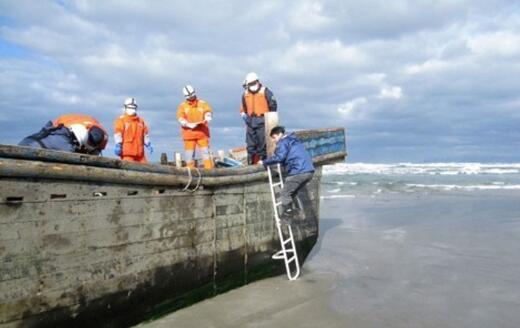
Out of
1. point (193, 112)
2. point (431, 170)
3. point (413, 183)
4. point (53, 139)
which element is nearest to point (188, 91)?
point (193, 112)

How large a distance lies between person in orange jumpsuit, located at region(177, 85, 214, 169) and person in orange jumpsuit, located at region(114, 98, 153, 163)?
0.93 m

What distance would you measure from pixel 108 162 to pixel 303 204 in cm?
504

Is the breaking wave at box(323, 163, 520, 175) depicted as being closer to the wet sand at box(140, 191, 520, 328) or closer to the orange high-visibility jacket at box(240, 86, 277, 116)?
the wet sand at box(140, 191, 520, 328)

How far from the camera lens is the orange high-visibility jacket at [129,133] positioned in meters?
8.52

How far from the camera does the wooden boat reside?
4590 mm

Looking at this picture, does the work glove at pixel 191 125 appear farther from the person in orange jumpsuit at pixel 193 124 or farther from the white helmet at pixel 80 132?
the white helmet at pixel 80 132

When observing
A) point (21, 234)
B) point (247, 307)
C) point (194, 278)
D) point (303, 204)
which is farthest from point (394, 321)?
point (21, 234)

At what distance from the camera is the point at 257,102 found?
9.39m

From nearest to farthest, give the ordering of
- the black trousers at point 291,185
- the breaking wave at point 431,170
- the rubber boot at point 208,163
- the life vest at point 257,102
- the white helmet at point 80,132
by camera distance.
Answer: the white helmet at point 80,132 → the black trousers at point 291,185 → the rubber boot at point 208,163 → the life vest at point 257,102 → the breaking wave at point 431,170

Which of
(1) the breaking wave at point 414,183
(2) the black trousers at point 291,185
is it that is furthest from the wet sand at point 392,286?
(1) the breaking wave at point 414,183

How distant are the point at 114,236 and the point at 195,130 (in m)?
4.16

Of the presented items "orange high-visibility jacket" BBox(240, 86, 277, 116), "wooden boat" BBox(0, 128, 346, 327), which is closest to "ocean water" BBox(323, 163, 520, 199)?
"orange high-visibility jacket" BBox(240, 86, 277, 116)

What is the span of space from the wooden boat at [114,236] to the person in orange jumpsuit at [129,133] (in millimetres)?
2208

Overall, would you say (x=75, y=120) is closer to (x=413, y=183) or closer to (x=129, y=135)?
(x=129, y=135)
